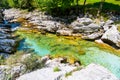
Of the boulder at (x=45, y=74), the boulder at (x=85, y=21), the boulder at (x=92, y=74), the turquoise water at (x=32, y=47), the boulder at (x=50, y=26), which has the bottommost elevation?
the turquoise water at (x=32, y=47)

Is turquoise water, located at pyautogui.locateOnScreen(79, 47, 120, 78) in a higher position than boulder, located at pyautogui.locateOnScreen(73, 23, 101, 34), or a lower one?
lower

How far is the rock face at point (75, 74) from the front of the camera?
848 inches

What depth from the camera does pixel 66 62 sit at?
3081 cm

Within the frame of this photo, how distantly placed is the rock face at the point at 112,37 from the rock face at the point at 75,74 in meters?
16.9

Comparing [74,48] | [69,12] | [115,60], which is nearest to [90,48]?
[74,48]

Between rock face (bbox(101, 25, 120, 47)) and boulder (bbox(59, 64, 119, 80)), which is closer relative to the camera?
boulder (bbox(59, 64, 119, 80))

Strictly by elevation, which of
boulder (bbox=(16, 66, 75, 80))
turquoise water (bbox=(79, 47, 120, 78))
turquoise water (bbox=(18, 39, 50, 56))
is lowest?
turquoise water (bbox=(79, 47, 120, 78))

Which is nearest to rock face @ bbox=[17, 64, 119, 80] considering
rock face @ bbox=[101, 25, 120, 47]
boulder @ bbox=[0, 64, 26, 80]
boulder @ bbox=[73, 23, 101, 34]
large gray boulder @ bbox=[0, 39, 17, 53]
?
boulder @ bbox=[0, 64, 26, 80]

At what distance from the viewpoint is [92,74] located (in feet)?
72.1

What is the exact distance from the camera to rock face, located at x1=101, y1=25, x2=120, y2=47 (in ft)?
128

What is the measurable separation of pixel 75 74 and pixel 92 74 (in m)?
1.72

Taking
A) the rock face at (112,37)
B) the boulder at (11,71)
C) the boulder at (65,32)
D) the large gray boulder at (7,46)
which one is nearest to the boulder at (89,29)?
the boulder at (65,32)

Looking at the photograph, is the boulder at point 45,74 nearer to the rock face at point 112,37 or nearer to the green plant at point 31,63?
the green plant at point 31,63

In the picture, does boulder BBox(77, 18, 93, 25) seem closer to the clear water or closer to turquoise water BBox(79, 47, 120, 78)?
the clear water
